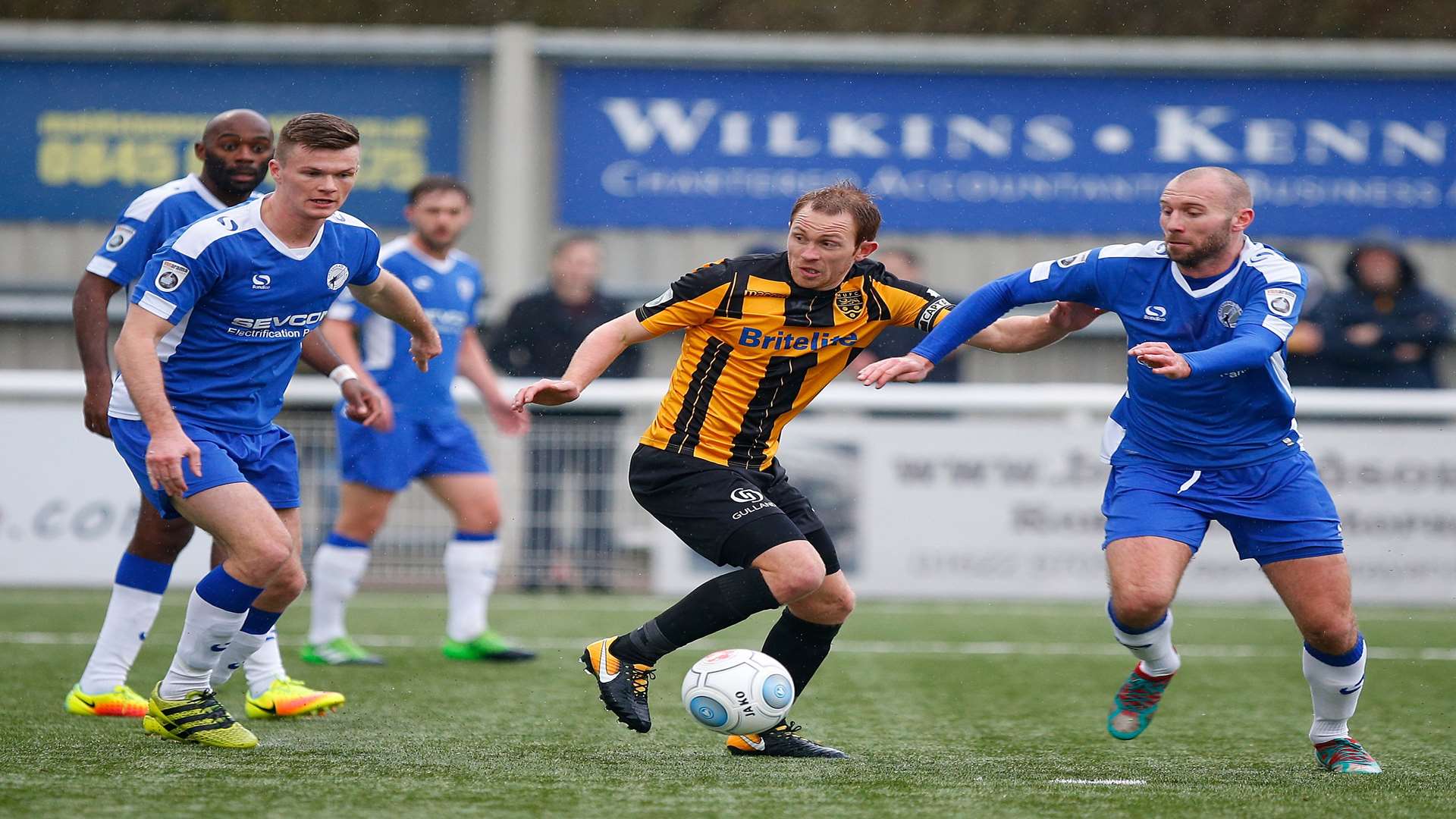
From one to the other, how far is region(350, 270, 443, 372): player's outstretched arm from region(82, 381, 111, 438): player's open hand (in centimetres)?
82

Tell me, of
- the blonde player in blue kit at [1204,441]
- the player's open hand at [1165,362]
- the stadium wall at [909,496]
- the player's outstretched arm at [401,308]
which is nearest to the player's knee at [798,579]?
the blonde player in blue kit at [1204,441]

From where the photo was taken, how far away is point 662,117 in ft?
43.5

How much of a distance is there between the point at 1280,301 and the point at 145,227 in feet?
11.4

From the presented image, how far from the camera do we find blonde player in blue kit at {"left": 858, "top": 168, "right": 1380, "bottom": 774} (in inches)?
181

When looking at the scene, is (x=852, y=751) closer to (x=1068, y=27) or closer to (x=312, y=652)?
(x=312, y=652)

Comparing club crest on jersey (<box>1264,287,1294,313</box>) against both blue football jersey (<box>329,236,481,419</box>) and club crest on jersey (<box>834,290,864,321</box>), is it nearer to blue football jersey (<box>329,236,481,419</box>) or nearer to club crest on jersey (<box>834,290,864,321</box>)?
club crest on jersey (<box>834,290,864,321</box>)

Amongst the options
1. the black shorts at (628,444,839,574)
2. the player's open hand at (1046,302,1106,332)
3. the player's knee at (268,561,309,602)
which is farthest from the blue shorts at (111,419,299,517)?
the player's open hand at (1046,302,1106,332)

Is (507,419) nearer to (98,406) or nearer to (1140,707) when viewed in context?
(98,406)

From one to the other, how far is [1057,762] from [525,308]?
540 cm

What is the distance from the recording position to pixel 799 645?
4.89 metres

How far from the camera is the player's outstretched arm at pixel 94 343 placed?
5141mm

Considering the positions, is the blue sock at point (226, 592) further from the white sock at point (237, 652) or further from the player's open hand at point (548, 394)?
the player's open hand at point (548, 394)

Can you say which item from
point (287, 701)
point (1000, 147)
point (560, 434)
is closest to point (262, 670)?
point (287, 701)

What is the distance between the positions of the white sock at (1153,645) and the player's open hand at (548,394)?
1.65 meters
